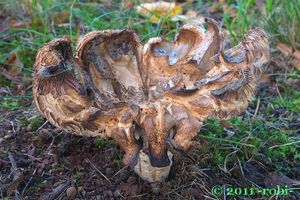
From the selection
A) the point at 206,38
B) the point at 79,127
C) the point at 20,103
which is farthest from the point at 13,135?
the point at 206,38

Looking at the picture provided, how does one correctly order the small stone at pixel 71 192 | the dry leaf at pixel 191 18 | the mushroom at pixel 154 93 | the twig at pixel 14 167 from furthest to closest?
the dry leaf at pixel 191 18 < the twig at pixel 14 167 < the small stone at pixel 71 192 < the mushroom at pixel 154 93

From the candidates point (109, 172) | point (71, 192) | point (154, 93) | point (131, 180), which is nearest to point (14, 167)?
point (71, 192)

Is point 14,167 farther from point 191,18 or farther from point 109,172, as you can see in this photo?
point 191,18

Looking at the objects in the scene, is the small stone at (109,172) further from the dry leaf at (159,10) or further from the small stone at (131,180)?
the dry leaf at (159,10)

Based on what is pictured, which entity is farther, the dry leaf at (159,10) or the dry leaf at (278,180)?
the dry leaf at (159,10)

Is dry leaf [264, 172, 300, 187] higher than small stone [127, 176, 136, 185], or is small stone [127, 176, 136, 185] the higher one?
small stone [127, 176, 136, 185]

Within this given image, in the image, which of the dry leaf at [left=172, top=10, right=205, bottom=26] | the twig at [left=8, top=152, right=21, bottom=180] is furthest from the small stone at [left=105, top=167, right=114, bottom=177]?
the dry leaf at [left=172, top=10, right=205, bottom=26]

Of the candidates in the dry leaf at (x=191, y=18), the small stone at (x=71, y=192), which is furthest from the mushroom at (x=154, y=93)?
the dry leaf at (x=191, y=18)

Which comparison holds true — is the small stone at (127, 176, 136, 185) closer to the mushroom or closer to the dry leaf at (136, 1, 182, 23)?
the mushroom
